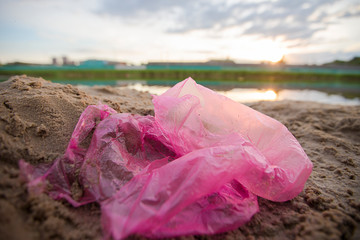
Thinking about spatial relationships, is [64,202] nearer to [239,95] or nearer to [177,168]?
[177,168]

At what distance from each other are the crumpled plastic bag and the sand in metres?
0.06

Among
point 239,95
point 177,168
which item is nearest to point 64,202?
point 177,168

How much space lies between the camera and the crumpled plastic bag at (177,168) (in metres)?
0.78

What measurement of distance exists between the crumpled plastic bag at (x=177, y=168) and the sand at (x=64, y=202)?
6cm

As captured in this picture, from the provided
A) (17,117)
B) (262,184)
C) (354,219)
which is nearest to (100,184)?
(17,117)

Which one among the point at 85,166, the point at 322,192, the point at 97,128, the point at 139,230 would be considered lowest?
the point at 322,192

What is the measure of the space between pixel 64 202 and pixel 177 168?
534 mm

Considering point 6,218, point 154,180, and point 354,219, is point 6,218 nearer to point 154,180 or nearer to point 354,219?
point 154,180

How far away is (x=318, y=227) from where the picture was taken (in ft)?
2.65

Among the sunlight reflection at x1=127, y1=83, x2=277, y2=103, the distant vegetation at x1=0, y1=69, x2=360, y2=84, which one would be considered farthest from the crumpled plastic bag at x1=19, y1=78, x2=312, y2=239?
the distant vegetation at x1=0, y1=69, x2=360, y2=84

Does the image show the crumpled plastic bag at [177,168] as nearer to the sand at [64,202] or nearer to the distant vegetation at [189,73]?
the sand at [64,202]

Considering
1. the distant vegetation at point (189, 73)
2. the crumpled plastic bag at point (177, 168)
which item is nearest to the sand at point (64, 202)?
the crumpled plastic bag at point (177, 168)

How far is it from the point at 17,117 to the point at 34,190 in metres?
0.52

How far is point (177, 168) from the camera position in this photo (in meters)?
0.91
